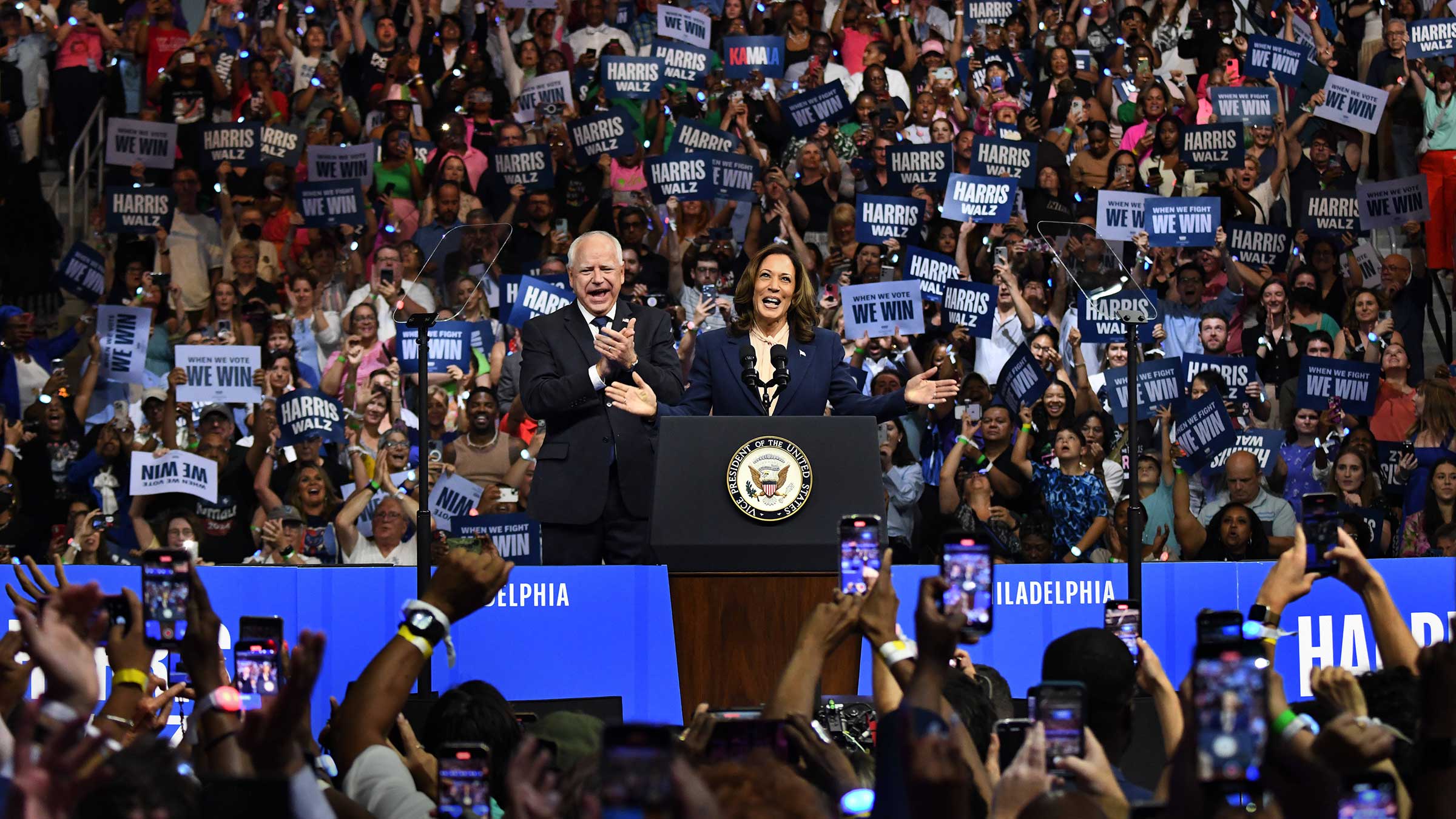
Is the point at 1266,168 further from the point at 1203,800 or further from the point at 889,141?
the point at 1203,800

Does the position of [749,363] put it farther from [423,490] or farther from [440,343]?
[440,343]

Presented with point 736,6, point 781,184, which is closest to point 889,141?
point 781,184

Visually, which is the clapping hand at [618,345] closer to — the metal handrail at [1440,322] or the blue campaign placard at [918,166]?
the blue campaign placard at [918,166]

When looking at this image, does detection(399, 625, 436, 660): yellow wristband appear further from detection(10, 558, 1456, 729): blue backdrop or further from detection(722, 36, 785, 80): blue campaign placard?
detection(722, 36, 785, 80): blue campaign placard

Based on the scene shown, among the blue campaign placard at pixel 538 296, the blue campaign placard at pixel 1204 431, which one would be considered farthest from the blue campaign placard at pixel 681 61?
the blue campaign placard at pixel 1204 431

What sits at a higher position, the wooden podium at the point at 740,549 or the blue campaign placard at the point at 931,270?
the blue campaign placard at the point at 931,270

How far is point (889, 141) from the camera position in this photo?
418 inches

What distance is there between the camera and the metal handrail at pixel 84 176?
11609mm

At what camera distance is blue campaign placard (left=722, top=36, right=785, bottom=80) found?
36.9 feet

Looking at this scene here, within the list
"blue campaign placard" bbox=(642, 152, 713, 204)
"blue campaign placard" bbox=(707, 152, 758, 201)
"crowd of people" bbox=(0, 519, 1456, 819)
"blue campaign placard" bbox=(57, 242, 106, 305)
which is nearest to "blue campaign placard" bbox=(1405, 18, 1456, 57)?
"blue campaign placard" bbox=(707, 152, 758, 201)

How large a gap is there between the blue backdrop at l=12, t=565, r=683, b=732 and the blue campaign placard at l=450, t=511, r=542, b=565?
1.46 metres

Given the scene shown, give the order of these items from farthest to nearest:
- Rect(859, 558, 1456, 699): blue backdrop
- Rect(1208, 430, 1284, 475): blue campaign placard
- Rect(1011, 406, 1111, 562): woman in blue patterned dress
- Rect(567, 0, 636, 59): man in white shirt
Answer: Rect(567, 0, 636, 59): man in white shirt
Rect(1208, 430, 1284, 475): blue campaign placard
Rect(1011, 406, 1111, 562): woman in blue patterned dress
Rect(859, 558, 1456, 699): blue backdrop

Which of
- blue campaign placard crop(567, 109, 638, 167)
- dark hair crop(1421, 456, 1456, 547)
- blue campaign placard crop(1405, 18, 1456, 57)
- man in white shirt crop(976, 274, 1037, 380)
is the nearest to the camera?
dark hair crop(1421, 456, 1456, 547)

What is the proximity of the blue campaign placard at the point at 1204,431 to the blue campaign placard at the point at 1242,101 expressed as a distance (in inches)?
112
